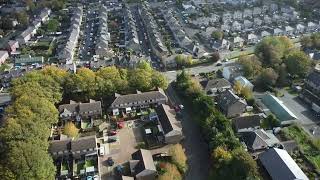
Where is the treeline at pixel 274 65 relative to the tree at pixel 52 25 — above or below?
above

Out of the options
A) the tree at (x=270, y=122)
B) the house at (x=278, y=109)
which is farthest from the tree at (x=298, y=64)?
the tree at (x=270, y=122)

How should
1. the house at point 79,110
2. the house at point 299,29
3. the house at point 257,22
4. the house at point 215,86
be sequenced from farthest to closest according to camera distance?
1. the house at point 257,22
2. the house at point 299,29
3. the house at point 215,86
4. the house at point 79,110

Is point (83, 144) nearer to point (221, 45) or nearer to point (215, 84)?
point (215, 84)

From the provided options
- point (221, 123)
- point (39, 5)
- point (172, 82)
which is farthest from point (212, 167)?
point (39, 5)

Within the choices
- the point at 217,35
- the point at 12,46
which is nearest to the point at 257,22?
the point at 217,35

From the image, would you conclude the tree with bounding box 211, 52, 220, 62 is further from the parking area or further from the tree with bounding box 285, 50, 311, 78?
the parking area

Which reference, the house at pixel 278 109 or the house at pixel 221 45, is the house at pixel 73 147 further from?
the house at pixel 221 45
